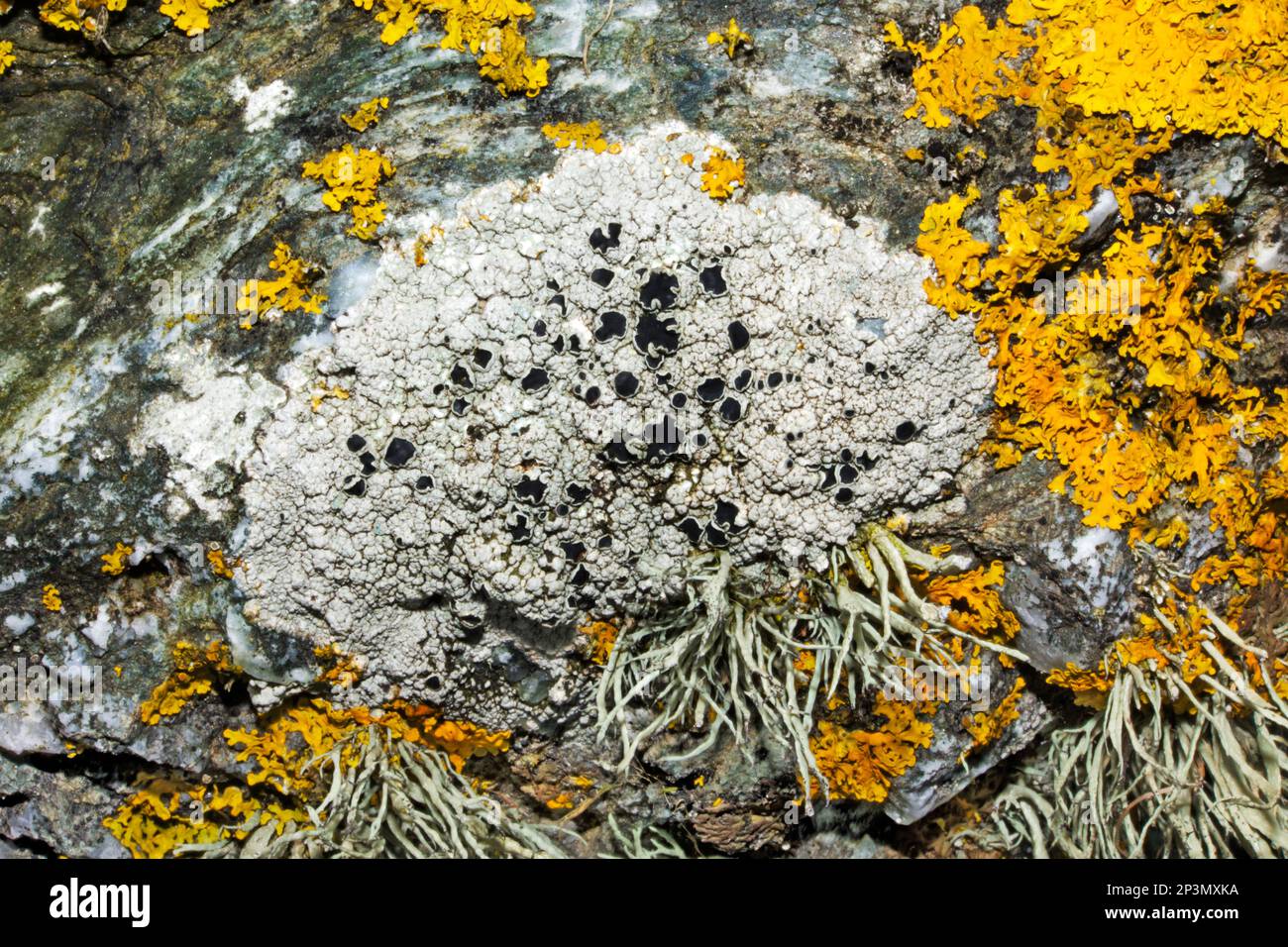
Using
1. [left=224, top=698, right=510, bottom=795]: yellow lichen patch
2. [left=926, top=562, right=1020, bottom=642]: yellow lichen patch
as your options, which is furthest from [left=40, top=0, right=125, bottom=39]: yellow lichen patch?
[left=926, top=562, right=1020, bottom=642]: yellow lichen patch

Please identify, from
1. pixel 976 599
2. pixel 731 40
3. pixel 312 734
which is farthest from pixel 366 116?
pixel 976 599

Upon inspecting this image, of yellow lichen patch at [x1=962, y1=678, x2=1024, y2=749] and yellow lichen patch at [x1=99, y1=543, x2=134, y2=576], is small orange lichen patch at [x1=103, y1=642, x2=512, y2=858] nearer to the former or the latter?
yellow lichen patch at [x1=99, y1=543, x2=134, y2=576]

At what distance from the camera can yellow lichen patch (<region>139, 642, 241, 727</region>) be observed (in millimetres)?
3193

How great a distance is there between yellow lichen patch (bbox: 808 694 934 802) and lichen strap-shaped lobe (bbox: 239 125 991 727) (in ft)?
2.10

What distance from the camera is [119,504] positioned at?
3121 mm

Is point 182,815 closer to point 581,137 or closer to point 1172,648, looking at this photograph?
point 581,137

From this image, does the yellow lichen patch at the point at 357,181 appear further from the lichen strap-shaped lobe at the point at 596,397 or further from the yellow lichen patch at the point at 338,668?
the yellow lichen patch at the point at 338,668

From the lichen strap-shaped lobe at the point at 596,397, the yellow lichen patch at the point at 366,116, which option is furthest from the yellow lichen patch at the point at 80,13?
the lichen strap-shaped lobe at the point at 596,397

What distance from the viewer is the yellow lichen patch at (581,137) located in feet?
10.1

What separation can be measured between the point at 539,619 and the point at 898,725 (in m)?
1.15

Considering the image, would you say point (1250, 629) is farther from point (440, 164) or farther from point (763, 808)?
point (440, 164)

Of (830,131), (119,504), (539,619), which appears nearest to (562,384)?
(539,619)

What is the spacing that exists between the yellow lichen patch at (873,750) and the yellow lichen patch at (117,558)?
210 cm

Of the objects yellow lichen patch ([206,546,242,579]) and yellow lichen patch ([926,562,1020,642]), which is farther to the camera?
yellow lichen patch ([926,562,1020,642])
